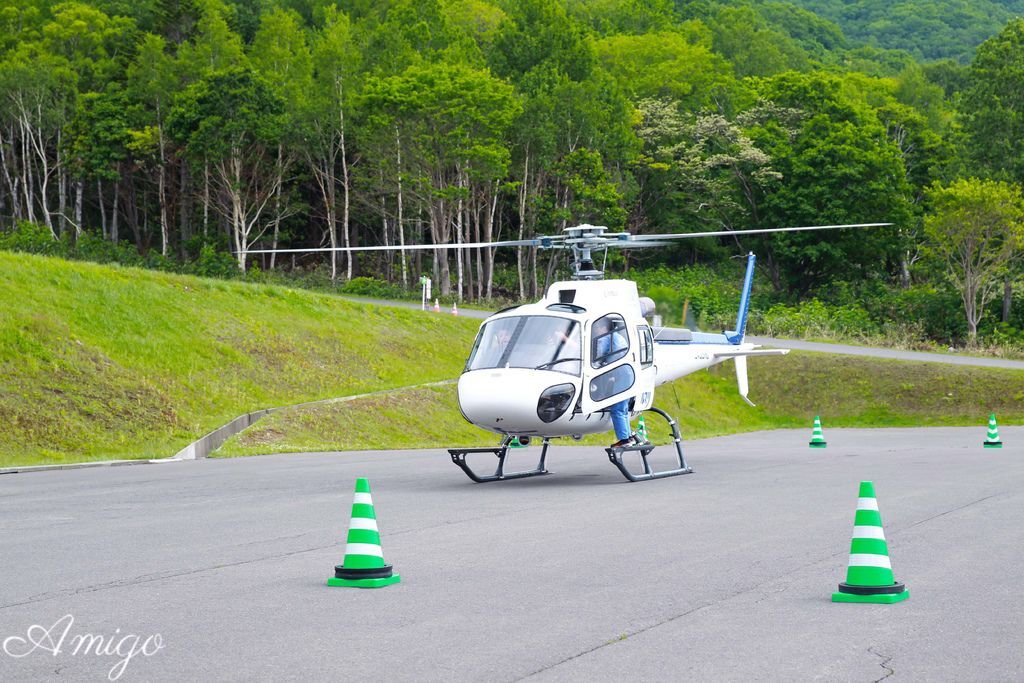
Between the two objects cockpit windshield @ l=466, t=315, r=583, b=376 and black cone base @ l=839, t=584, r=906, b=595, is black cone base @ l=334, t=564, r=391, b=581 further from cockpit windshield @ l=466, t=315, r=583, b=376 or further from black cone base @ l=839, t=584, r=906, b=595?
cockpit windshield @ l=466, t=315, r=583, b=376

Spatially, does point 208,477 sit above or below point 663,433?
above

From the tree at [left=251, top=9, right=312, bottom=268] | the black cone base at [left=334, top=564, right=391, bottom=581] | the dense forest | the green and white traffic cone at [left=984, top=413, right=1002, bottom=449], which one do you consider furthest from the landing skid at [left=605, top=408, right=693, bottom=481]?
the tree at [left=251, top=9, right=312, bottom=268]

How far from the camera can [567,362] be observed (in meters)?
16.3

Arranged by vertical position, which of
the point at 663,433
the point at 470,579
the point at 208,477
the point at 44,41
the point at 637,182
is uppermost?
the point at 44,41

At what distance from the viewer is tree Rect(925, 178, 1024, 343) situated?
54.5m

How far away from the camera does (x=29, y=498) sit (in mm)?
14734

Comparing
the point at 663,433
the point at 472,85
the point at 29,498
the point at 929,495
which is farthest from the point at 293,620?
the point at 472,85

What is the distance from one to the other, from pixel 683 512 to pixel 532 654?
22.3 feet

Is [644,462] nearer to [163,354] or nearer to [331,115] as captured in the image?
[163,354]

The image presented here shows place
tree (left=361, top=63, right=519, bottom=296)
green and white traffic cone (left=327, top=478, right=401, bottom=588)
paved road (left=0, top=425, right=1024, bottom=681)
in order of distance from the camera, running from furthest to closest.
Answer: tree (left=361, top=63, right=519, bottom=296)
green and white traffic cone (left=327, top=478, right=401, bottom=588)
paved road (left=0, top=425, right=1024, bottom=681)

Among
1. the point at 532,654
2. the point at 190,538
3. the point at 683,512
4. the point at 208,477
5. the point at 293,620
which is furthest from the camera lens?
the point at 208,477

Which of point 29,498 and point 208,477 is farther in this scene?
point 208,477

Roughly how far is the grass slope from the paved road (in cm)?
742

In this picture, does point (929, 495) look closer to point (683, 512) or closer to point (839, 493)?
point (839, 493)
